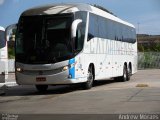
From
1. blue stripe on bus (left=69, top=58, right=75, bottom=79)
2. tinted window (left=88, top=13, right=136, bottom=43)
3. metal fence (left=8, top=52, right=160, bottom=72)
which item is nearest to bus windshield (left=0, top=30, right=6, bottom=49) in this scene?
tinted window (left=88, top=13, right=136, bottom=43)

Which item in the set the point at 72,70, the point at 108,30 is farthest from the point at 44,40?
Result: the point at 108,30

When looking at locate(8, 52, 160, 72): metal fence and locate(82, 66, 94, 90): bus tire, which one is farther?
locate(8, 52, 160, 72): metal fence

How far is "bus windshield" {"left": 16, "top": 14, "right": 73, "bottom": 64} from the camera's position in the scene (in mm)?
17641

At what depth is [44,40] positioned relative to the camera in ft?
58.4

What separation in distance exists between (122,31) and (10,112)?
1498cm

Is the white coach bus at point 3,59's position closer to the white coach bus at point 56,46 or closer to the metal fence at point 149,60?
the white coach bus at point 56,46

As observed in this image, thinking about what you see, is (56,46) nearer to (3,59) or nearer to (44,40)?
(44,40)

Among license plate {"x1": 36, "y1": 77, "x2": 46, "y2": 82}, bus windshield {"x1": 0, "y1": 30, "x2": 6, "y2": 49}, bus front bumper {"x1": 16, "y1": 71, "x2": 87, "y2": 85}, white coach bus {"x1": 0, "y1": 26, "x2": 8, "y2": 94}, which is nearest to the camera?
bus front bumper {"x1": 16, "y1": 71, "x2": 87, "y2": 85}

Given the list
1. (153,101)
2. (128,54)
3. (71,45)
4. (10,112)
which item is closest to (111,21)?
(128,54)

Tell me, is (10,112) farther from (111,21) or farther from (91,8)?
(111,21)

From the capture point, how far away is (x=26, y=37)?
18172 millimetres

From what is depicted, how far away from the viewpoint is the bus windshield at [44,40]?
17.6 metres

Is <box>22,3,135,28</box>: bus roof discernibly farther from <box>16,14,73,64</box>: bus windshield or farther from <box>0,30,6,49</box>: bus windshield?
<box>0,30,6,49</box>: bus windshield

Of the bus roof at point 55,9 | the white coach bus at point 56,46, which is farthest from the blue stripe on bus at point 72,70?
the bus roof at point 55,9
